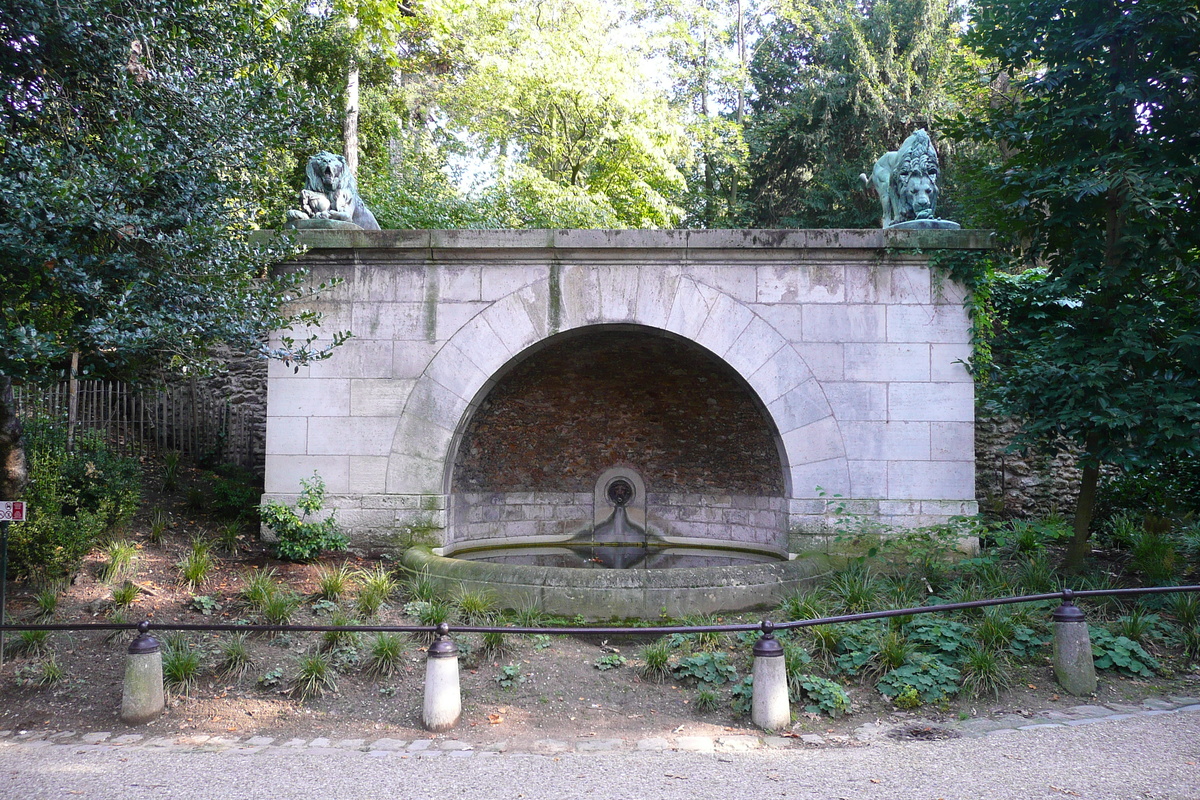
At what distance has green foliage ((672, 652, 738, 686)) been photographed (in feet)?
17.9

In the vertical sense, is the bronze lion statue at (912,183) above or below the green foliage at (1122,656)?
above

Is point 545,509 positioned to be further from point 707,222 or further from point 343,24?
point 707,222

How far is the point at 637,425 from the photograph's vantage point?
9781 mm

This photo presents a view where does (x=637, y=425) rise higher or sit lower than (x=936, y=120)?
lower

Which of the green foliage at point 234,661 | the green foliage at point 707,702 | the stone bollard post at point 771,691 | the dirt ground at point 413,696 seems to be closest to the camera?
the stone bollard post at point 771,691

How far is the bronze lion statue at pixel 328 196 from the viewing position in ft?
26.2

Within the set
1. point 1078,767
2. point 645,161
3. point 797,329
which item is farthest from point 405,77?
point 1078,767

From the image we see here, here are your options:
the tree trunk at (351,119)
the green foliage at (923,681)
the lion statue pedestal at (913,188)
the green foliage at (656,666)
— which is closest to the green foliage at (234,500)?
the green foliage at (656,666)

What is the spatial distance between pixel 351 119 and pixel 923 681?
49.5ft

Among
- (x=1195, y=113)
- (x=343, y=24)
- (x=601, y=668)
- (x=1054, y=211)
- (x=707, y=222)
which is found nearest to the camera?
(x=601, y=668)

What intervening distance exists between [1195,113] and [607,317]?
5108mm

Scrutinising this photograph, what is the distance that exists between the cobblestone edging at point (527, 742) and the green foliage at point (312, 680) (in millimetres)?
519

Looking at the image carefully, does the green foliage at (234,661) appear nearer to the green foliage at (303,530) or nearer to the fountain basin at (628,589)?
the fountain basin at (628,589)

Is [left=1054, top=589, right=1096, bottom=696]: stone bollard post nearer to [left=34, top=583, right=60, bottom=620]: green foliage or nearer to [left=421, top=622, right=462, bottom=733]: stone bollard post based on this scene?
[left=421, top=622, right=462, bottom=733]: stone bollard post
